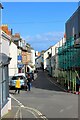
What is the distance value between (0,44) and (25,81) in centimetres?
2291

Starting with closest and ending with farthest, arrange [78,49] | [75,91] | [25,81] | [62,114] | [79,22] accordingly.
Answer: [62,114], [75,91], [78,49], [25,81], [79,22]

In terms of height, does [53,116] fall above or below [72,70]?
below

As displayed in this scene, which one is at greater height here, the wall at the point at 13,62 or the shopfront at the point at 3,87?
the wall at the point at 13,62

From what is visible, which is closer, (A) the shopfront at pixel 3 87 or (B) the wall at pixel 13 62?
(A) the shopfront at pixel 3 87

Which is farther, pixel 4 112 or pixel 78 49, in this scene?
pixel 78 49

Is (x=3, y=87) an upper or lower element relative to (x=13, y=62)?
lower

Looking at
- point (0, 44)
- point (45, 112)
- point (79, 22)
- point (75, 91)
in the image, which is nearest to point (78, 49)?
point (75, 91)

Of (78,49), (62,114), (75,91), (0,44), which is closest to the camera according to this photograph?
(0,44)

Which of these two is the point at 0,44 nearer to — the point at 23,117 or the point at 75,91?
the point at 23,117

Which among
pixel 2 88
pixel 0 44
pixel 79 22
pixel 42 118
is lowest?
pixel 42 118

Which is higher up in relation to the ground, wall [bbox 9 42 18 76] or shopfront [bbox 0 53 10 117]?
wall [bbox 9 42 18 76]

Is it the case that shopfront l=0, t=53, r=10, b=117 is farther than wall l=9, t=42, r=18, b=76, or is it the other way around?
wall l=9, t=42, r=18, b=76

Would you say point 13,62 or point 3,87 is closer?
point 3,87

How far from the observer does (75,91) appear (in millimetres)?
33750
